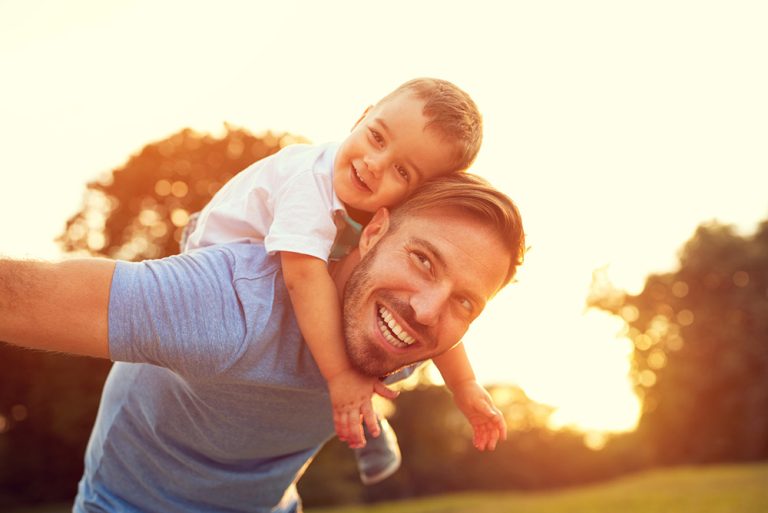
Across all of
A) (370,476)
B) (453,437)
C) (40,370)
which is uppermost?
(370,476)

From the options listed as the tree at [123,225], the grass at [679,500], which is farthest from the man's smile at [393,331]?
the tree at [123,225]

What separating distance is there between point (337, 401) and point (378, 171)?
3.37ft

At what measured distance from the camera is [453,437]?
34000 millimetres

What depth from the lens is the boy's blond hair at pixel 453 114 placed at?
11.0 ft

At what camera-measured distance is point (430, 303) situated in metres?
2.77

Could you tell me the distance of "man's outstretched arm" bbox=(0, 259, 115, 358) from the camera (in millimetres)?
2111

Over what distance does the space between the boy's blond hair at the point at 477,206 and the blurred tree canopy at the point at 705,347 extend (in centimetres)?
3160

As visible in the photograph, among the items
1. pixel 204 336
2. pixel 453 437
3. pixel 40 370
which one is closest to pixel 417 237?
pixel 204 336

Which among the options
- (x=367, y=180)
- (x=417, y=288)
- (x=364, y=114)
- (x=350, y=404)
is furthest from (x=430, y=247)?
(x=364, y=114)

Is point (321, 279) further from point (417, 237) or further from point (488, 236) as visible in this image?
point (488, 236)

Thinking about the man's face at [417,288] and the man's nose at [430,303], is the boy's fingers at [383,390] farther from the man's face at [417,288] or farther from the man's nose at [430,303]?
the man's nose at [430,303]

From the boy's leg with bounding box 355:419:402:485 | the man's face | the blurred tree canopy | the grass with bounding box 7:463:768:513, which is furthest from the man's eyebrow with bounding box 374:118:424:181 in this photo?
the blurred tree canopy

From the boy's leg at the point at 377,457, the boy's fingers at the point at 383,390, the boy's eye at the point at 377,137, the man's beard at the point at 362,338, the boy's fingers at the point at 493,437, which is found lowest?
the boy's leg at the point at 377,457

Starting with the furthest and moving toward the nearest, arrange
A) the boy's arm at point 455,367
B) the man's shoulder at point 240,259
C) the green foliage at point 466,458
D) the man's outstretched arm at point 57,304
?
the green foliage at point 466,458
the boy's arm at point 455,367
the man's shoulder at point 240,259
the man's outstretched arm at point 57,304
